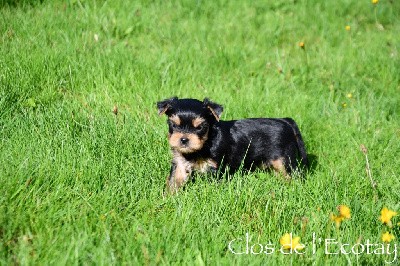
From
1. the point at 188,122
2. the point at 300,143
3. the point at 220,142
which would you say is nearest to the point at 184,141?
the point at 188,122

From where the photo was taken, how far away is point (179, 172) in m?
4.71

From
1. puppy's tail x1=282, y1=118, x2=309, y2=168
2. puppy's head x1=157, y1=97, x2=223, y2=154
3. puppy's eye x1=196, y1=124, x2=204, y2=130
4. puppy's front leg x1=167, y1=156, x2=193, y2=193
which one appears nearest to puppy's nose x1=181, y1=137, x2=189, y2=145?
puppy's head x1=157, y1=97, x2=223, y2=154

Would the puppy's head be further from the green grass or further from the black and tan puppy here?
the green grass

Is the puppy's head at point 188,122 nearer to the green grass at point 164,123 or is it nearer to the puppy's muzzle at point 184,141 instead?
the puppy's muzzle at point 184,141

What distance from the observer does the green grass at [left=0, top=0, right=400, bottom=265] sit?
344 centimetres

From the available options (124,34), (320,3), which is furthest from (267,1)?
(124,34)

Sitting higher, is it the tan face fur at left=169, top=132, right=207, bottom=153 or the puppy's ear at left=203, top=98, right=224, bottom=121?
the puppy's ear at left=203, top=98, right=224, bottom=121

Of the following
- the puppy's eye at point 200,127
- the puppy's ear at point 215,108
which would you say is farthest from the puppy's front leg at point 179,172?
the puppy's ear at point 215,108

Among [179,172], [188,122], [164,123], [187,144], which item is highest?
[188,122]

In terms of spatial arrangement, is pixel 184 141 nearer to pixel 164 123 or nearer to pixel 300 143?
pixel 164 123

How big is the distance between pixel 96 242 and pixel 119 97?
2.87 m

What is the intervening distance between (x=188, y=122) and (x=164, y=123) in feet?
3.34

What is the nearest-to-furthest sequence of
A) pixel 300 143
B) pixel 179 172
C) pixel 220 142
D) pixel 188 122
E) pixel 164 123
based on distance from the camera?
1. pixel 188 122
2. pixel 179 172
3. pixel 220 142
4. pixel 300 143
5. pixel 164 123

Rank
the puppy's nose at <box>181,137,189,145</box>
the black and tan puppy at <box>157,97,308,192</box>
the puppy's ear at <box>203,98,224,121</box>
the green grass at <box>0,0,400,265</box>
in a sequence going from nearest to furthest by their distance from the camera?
the green grass at <box>0,0,400,265</box> < the puppy's nose at <box>181,137,189,145</box> < the black and tan puppy at <box>157,97,308,192</box> < the puppy's ear at <box>203,98,224,121</box>
